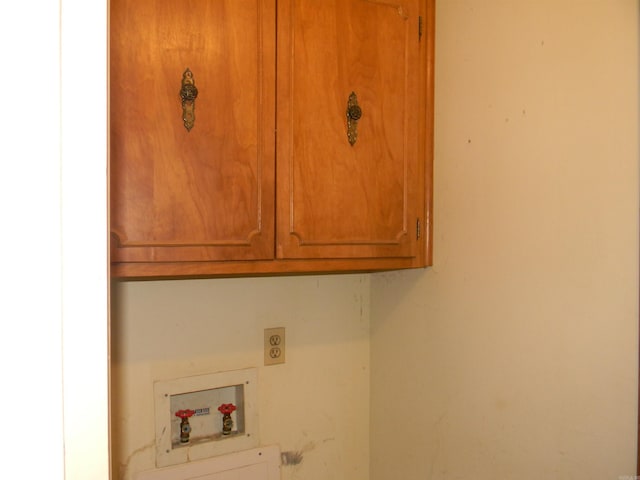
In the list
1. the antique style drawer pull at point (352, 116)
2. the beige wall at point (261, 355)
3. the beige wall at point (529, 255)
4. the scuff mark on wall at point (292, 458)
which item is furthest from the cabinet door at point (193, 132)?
the scuff mark on wall at point (292, 458)

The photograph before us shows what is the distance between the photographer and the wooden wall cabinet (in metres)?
0.87

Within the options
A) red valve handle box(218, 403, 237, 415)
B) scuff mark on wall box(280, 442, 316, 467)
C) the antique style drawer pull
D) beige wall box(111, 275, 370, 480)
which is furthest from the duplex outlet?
the antique style drawer pull

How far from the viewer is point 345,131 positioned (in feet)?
3.51

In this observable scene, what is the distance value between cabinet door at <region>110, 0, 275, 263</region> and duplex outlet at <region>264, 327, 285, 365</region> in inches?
17.1

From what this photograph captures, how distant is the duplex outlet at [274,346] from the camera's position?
4.38 ft

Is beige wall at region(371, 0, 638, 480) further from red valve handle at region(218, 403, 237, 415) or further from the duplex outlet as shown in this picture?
red valve handle at region(218, 403, 237, 415)

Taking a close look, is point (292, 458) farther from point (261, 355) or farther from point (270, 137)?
point (270, 137)

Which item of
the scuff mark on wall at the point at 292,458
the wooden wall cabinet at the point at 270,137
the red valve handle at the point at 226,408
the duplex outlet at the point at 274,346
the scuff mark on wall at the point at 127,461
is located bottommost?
the scuff mark on wall at the point at 292,458

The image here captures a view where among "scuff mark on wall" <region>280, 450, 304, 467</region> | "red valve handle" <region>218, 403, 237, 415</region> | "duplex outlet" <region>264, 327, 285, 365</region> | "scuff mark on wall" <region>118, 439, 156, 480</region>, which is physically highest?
"duplex outlet" <region>264, 327, 285, 365</region>

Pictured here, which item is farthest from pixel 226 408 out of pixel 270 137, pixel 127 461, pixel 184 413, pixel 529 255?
pixel 529 255

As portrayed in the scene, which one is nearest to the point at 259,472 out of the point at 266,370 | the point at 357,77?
the point at 266,370

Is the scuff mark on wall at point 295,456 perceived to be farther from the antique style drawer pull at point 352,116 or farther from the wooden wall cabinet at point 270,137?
the antique style drawer pull at point 352,116

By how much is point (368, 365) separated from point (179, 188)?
0.91 meters

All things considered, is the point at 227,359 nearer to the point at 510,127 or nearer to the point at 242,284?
the point at 242,284
